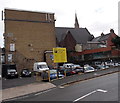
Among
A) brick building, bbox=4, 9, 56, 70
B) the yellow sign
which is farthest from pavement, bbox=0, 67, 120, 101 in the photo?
brick building, bbox=4, 9, 56, 70

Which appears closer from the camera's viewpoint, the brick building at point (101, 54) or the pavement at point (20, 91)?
the pavement at point (20, 91)

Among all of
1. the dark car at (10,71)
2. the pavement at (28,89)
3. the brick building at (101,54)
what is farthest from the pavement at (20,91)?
the brick building at (101,54)

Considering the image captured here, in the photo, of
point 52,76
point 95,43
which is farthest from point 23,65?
point 95,43

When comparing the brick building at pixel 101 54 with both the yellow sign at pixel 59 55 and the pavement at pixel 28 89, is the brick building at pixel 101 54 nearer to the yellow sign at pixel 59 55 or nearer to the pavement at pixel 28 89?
the yellow sign at pixel 59 55

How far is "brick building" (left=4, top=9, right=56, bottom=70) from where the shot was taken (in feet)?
127

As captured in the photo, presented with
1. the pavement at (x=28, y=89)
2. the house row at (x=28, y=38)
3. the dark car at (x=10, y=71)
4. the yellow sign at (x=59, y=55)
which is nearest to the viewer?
the pavement at (x=28, y=89)

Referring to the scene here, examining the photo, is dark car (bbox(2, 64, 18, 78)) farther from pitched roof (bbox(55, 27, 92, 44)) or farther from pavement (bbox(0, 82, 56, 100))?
pitched roof (bbox(55, 27, 92, 44))

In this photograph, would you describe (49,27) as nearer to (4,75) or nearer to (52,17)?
(52,17)

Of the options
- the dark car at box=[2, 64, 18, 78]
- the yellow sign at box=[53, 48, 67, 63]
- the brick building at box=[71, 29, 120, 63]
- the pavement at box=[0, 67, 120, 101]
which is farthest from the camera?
the brick building at box=[71, 29, 120, 63]

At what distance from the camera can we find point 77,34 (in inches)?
2943

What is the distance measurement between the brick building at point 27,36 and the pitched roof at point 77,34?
26.4 meters

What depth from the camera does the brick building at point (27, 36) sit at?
38.7 metres

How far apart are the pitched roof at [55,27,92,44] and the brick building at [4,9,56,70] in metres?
26.4

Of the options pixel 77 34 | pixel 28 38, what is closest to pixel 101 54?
pixel 28 38
